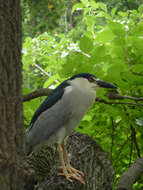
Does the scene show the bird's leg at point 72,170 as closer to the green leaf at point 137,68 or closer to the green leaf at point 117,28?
the green leaf at point 137,68

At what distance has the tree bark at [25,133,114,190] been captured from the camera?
203 cm

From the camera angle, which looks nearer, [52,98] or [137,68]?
[137,68]

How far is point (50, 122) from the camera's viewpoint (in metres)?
2.20

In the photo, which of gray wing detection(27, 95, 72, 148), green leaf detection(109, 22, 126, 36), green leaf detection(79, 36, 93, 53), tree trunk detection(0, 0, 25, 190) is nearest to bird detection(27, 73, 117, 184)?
gray wing detection(27, 95, 72, 148)

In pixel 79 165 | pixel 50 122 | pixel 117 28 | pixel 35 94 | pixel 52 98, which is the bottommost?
pixel 79 165

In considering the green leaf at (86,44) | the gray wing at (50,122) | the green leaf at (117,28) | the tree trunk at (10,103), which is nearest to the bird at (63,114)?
the gray wing at (50,122)

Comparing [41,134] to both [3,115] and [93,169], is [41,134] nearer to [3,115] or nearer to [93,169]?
[93,169]

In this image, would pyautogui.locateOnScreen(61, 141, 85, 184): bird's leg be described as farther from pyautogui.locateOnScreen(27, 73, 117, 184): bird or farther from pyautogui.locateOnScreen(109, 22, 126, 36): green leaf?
pyautogui.locateOnScreen(109, 22, 126, 36): green leaf

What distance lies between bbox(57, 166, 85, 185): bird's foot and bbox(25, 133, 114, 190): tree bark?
0.04m

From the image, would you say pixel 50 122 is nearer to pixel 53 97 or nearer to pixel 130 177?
pixel 53 97

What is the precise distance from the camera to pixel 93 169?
215 centimetres

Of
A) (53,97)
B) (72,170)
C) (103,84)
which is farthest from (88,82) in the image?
(72,170)

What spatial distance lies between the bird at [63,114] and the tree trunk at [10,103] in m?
0.79

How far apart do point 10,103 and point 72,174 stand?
99cm
